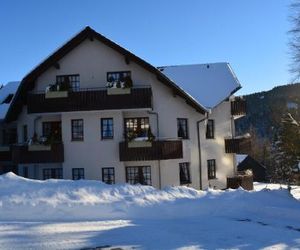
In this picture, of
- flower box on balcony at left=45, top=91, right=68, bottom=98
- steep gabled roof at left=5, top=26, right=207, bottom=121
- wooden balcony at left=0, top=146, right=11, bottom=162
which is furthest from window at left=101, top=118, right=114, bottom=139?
wooden balcony at left=0, top=146, right=11, bottom=162

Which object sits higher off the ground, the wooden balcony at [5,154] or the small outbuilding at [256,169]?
the wooden balcony at [5,154]

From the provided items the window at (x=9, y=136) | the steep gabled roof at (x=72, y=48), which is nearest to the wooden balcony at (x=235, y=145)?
the steep gabled roof at (x=72, y=48)

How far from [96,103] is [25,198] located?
14482 mm

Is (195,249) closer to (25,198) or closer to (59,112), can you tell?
(25,198)

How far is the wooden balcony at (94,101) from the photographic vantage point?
29.5 meters

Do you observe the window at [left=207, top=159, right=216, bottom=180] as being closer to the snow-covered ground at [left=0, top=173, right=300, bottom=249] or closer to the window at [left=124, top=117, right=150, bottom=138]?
the window at [left=124, top=117, right=150, bottom=138]

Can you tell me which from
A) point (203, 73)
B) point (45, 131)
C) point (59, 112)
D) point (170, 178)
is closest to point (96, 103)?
point (59, 112)

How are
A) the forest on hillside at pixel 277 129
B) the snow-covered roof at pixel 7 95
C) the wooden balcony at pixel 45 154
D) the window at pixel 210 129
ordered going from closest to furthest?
1. the forest on hillside at pixel 277 129
2. the wooden balcony at pixel 45 154
3. the window at pixel 210 129
4. the snow-covered roof at pixel 7 95

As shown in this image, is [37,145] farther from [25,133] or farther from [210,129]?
[210,129]

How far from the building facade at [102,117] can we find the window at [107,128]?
0.06 meters

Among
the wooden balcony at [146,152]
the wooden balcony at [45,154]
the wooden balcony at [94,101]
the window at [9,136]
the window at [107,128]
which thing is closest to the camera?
the wooden balcony at [94,101]

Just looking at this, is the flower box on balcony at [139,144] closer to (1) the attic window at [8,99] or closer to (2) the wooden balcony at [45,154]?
(2) the wooden balcony at [45,154]

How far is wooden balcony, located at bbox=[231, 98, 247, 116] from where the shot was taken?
1422 inches

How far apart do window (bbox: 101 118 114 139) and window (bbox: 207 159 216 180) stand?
750 centimetres
